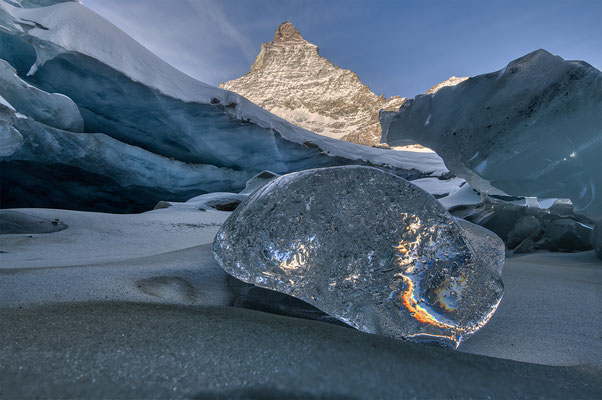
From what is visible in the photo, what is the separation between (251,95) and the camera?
53750 mm

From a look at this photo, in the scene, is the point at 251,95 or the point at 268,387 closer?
the point at 268,387

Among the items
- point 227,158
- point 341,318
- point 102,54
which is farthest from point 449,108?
point 227,158

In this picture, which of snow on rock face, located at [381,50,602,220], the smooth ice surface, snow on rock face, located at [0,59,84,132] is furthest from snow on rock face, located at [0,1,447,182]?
the smooth ice surface

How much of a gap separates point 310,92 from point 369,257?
5373 cm

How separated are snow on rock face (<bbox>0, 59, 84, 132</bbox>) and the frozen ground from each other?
3.97 meters

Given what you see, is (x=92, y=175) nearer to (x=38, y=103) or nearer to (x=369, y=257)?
(x=38, y=103)

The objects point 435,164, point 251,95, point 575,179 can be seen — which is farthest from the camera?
point 251,95

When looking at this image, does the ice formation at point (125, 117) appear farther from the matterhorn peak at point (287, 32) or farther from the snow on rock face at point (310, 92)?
the matterhorn peak at point (287, 32)

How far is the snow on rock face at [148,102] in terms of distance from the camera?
3814 millimetres

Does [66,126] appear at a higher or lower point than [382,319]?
higher

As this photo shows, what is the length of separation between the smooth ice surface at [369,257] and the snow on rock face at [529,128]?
4.27 ft

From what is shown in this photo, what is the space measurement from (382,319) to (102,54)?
4.59m

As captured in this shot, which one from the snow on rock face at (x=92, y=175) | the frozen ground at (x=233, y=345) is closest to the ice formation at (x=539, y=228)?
the frozen ground at (x=233, y=345)

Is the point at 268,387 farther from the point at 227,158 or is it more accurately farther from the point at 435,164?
the point at 435,164
